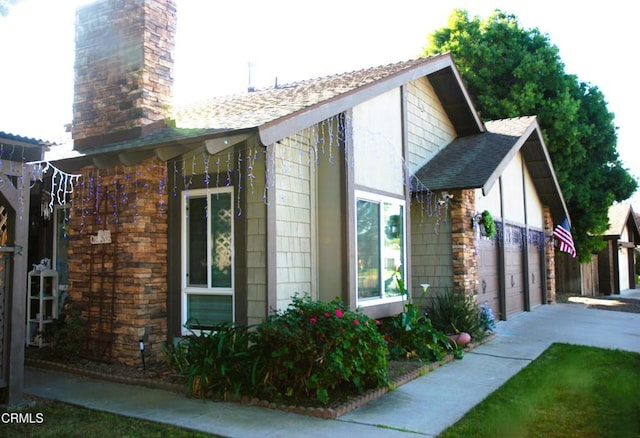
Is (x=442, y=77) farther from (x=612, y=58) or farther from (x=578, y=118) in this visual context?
(x=578, y=118)

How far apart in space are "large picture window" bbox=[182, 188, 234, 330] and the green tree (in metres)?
13.3

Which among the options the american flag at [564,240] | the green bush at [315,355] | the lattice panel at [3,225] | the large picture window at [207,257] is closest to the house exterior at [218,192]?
the large picture window at [207,257]

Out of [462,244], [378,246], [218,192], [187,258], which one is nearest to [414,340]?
[378,246]

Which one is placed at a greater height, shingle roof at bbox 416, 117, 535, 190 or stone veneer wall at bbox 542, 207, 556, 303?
shingle roof at bbox 416, 117, 535, 190

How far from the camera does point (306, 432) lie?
16.7 ft

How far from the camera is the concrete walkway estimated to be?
5191 millimetres

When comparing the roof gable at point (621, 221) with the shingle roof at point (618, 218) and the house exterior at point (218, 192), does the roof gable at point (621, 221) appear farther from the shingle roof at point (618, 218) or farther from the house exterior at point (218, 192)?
the house exterior at point (218, 192)

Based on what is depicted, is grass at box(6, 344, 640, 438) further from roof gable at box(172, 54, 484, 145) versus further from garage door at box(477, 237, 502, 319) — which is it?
garage door at box(477, 237, 502, 319)

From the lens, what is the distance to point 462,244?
1055 cm

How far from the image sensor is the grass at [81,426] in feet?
16.3

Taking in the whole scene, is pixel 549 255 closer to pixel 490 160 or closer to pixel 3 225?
pixel 490 160

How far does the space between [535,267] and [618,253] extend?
35.7 feet

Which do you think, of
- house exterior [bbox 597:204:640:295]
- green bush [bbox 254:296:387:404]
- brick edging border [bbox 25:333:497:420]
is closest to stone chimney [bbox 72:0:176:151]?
brick edging border [bbox 25:333:497:420]

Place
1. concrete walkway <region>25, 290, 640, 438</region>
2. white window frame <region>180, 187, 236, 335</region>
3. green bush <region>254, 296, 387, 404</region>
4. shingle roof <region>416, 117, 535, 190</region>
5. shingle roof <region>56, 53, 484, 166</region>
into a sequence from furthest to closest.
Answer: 1. shingle roof <region>416, 117, 535, 190</region>
2. white window frame <region>180, 187, 236, 335</region>
3. shingle roof <region>56, 53, 484, 166</region>
4. green bush <region>254, 296, 387, 404</region>
5. concrete walkway <region>25, 290, 640, 438</region>
